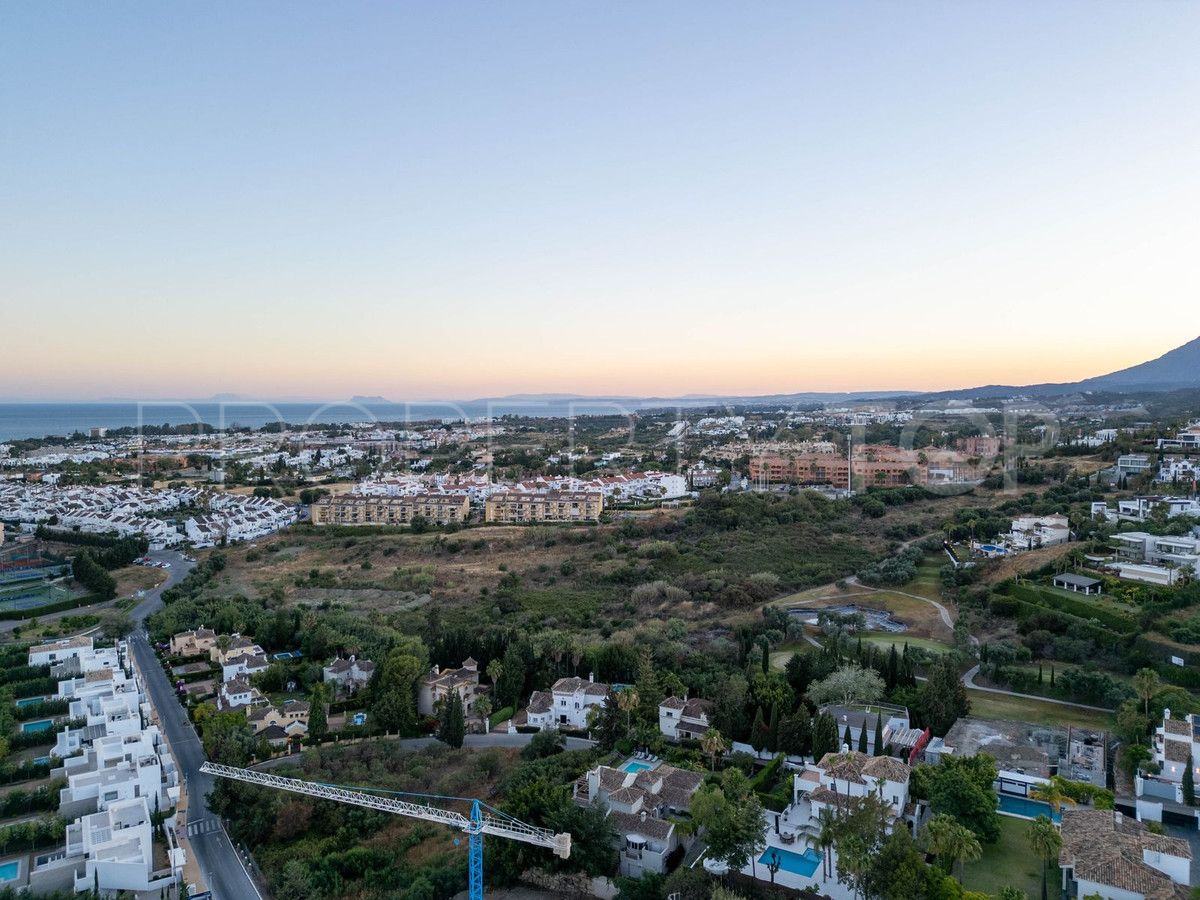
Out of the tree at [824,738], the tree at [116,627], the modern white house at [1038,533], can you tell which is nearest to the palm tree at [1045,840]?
the tree at [824,738]

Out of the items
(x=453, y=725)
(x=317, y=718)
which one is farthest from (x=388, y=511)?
(x=453, y=725)

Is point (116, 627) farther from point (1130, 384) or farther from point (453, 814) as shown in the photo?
point (1130, 384)

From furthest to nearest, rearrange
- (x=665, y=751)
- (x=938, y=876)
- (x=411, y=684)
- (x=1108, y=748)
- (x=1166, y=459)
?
(x=1166, y=459)
(x=411, y=684)
(x=665, y=751)
(x=1108, y=748)
(x=938, y=876)

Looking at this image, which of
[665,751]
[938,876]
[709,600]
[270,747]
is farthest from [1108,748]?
[270,747]

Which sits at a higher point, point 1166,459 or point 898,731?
point 1166,459

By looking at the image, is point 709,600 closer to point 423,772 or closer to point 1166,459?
point 423,772

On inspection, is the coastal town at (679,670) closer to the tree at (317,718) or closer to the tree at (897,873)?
the tree at (897,873)
